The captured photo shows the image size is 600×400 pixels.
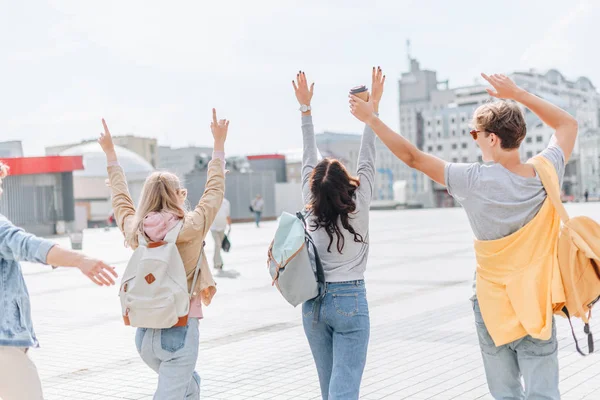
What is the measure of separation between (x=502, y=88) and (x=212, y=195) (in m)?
1.53

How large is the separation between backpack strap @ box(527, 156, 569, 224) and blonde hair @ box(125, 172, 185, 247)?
170cm

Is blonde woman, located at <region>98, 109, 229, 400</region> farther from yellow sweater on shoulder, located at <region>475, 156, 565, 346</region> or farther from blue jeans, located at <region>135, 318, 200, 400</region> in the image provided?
yellow sweater on shoulder, located at <region>475, 156, 565, 346</region>

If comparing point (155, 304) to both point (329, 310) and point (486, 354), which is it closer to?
point (329, 310)

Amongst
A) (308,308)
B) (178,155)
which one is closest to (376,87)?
(308,308)

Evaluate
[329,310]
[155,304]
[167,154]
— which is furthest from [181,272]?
[167,154]

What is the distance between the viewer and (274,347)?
7.59 meters

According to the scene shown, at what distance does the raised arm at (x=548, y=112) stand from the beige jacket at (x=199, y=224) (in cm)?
146

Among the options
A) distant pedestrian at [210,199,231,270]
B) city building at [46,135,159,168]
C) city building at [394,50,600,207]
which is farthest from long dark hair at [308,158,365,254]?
city building at [46,135,159,168]

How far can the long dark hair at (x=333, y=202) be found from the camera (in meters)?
3.81

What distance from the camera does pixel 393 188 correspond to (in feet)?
379

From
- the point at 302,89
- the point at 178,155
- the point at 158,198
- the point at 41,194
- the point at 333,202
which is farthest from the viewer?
the point at 178,155

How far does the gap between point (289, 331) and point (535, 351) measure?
527 centimetres

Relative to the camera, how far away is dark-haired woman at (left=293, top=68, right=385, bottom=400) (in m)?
→ 3.77

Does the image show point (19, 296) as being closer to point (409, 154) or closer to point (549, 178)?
point (409, 154)
